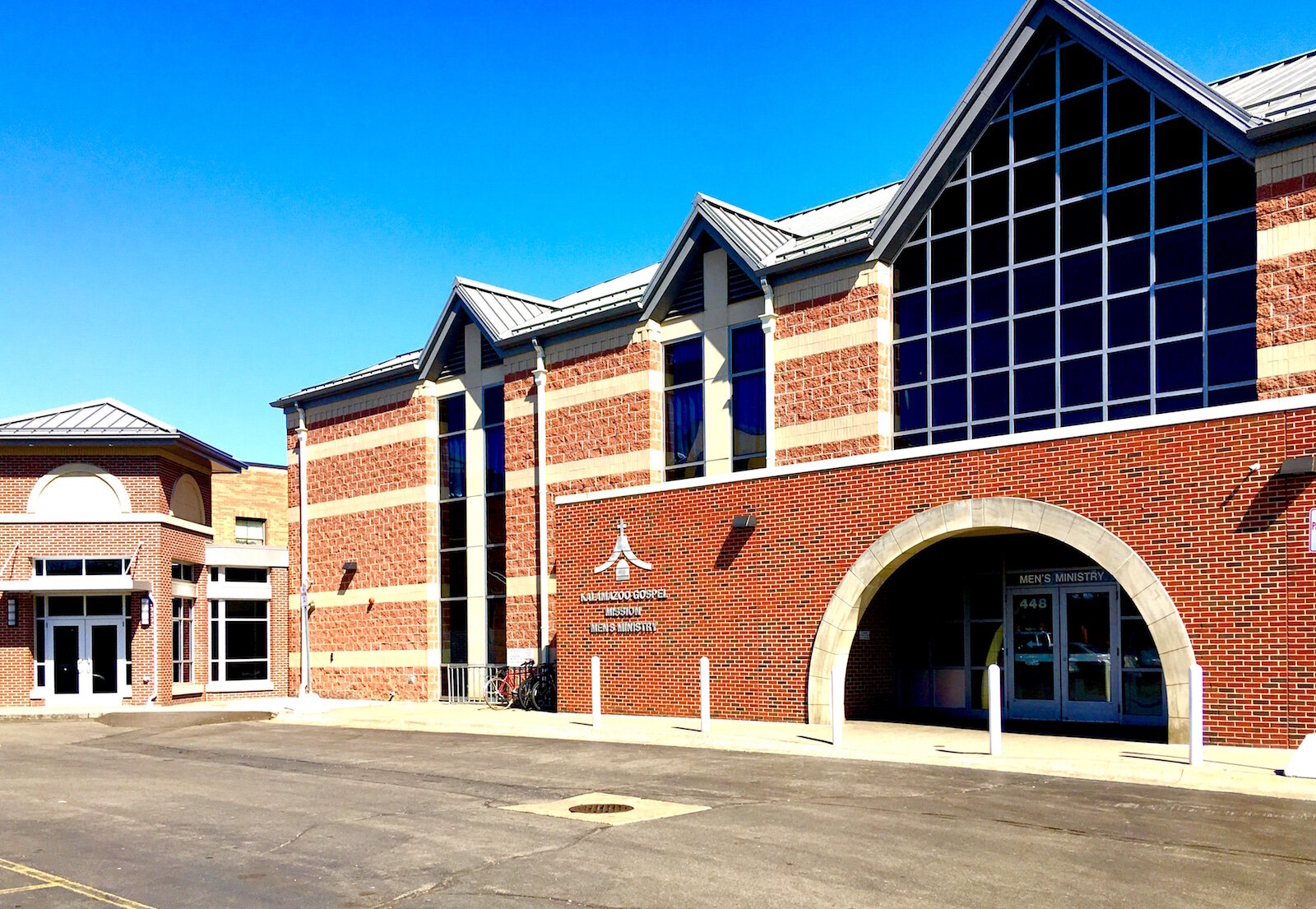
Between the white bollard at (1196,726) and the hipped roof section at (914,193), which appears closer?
the white bollard at (1196,726)

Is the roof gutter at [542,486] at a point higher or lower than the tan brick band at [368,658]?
higher

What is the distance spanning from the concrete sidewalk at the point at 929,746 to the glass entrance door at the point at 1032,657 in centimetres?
224

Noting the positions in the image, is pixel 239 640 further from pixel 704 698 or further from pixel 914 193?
pixel 914 193

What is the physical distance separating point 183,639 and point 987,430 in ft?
89.8

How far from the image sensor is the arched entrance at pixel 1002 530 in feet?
55.0

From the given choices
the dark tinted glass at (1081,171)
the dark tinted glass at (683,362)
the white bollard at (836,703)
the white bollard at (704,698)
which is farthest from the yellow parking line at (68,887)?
the dark tinted glass at (683,362)

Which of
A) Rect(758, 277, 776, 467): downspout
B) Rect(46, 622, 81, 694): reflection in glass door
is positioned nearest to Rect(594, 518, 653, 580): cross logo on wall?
Rect(758, 277, 776, 467): downspout

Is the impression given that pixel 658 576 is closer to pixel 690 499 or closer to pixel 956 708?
pixel 690 499

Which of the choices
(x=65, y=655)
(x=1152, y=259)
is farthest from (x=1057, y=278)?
(x=65, y=655)

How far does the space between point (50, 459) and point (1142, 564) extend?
31087 mm

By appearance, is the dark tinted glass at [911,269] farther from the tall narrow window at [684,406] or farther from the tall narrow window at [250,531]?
the tall narrow window at [250,531]

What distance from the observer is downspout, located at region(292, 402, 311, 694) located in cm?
3475

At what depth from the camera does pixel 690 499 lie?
2339 cm

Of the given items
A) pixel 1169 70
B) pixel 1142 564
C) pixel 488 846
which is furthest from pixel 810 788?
pixel 1169 70
